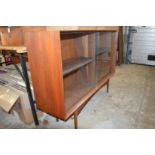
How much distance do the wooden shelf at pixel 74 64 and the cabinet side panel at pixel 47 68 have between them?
248 mm

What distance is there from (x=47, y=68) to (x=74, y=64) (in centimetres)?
54

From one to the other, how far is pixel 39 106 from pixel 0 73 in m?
1.05

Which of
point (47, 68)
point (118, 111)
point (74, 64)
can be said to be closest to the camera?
point (47, 68)

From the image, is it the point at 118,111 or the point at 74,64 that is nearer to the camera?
the point at 74,64

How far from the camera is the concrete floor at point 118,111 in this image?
5.99ft

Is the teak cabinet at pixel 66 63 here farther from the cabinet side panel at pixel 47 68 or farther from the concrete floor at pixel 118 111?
the concrete floor at pixel 118 111

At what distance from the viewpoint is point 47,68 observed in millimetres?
1241

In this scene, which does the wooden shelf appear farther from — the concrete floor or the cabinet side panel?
the concrete floor

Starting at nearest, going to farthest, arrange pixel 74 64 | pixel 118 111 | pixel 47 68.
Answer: pixel 47 68 → pixel 74 64 → pixel 118 111

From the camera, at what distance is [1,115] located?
2.04m

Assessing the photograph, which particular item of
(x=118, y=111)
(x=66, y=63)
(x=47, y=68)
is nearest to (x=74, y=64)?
(x=66, y=63)

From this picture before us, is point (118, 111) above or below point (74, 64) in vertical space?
below

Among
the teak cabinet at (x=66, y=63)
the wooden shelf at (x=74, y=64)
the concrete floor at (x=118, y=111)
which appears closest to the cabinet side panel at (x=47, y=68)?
the teak cabinet at (x=66, y=63)

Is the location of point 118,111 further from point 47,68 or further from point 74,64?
point 47,68
